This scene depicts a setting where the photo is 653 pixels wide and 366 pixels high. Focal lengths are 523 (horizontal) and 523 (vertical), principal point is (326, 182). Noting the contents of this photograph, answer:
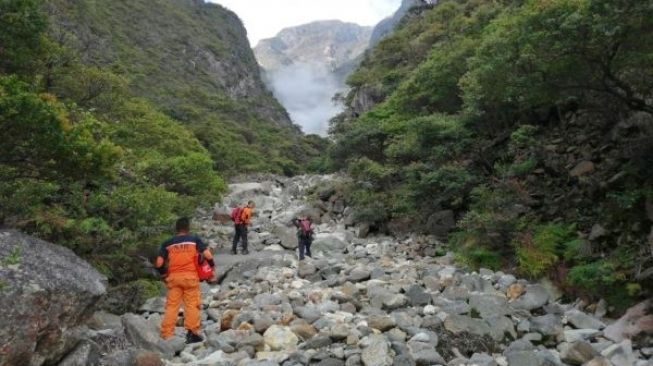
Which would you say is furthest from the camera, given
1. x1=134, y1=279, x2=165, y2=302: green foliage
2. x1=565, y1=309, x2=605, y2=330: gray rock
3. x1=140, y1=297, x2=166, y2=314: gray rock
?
x1=134, y1=279, x2=165, y2=302: green foliage

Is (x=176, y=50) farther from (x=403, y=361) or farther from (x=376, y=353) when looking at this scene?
(x=403, y=361)

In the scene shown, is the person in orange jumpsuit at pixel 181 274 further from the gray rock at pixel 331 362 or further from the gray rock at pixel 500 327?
the gray rock at pixel 500 327

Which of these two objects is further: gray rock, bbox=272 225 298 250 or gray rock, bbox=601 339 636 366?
gray rock, bbox=272 225 298 250

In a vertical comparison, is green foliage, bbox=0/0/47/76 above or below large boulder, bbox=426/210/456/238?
above

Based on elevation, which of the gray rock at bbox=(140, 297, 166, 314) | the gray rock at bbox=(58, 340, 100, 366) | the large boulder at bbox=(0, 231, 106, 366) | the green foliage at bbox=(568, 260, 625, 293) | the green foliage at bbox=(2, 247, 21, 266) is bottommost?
the gray rock at bbox=(140, 297, 166, 314)

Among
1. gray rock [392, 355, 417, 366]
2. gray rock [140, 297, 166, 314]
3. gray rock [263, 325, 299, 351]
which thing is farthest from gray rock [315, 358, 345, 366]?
gray rock [140, 297, 166, 314]

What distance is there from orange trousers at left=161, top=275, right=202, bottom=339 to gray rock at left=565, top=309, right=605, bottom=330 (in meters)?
6.03

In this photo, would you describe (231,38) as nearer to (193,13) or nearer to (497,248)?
(193,13)

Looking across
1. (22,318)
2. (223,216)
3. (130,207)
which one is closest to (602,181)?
(130,207)

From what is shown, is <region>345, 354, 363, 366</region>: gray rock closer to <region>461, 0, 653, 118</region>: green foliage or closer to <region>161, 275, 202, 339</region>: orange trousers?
<region>161, 275, 202, 339</region>: orange trousers

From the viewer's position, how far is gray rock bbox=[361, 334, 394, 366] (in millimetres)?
6822

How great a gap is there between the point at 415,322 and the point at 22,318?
5715mm

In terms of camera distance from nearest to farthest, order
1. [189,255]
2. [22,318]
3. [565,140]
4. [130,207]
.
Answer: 1. [22,318]
2. [189,255]
3. [130,207]
4. [565,140]

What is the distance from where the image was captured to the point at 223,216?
25344 mm
